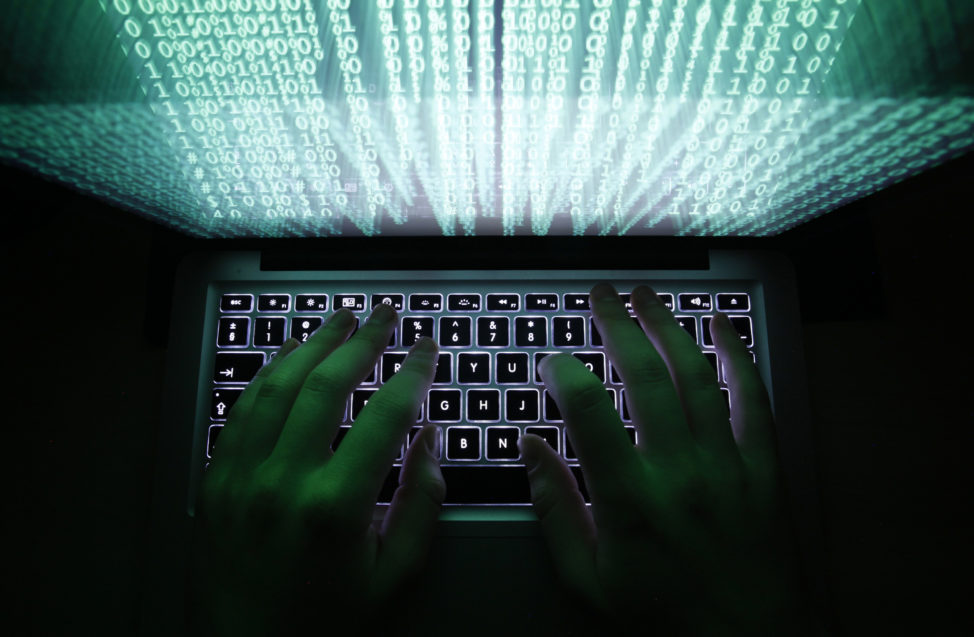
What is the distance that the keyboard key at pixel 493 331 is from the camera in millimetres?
595

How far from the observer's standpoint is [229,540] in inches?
17.7

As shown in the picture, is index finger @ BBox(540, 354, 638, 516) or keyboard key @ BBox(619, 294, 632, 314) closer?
index finger @ BBox(540, 354, 638, 516)

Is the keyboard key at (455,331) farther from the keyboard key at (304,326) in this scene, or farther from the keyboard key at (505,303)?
the keyboard key at (304,326)

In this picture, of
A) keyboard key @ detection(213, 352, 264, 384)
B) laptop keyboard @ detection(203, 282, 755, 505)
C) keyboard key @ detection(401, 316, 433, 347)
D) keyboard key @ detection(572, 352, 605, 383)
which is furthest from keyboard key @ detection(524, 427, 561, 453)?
keyboard key @ detection(213, 352, 264, 384)

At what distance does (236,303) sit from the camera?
1.99 feet

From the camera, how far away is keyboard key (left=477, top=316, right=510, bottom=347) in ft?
1.95

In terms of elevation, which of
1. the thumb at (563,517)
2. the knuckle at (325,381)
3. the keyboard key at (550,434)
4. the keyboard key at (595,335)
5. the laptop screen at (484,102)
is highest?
the laptop screen at (484,102)

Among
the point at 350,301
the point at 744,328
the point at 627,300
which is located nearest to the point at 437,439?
the point at 350,301

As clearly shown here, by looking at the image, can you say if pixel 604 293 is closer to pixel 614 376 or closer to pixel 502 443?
pixel 614 376

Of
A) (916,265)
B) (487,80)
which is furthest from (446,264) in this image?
(916,265)

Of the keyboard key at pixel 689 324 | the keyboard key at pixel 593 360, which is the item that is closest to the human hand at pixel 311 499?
the keyboard key at pixel 593 360

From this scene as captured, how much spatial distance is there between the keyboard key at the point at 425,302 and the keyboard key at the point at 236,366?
240 mm

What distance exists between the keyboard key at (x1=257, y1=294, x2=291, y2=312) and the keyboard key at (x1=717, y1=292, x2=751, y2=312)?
668 millimetres

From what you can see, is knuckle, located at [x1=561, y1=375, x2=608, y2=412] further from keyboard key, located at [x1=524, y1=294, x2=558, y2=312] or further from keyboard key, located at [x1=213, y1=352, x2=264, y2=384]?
keyboard key, located at [x1=213, y1=352, x2=264, y2=384]
